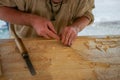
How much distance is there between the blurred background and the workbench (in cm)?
135

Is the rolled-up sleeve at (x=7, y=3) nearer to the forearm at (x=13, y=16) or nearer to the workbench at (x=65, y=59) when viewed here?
the forearm at (x=13, y=16)

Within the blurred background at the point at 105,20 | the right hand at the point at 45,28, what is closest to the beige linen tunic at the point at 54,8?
the right hand at the point at 45,28

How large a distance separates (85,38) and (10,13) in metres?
0.35

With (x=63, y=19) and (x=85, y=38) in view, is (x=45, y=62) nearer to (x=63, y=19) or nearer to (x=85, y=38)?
(x=85, y=38)

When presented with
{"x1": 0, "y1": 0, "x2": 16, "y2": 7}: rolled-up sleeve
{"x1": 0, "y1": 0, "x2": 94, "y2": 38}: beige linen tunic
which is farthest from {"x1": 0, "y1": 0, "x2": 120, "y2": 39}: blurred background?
{"x1": 0, "y1": 0, "x2": 16, "y2": 7}: rolled-up sleeve

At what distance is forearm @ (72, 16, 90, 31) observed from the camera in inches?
41.3

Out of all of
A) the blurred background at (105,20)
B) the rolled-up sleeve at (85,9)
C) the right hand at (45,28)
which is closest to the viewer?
the right hand at (45,28)

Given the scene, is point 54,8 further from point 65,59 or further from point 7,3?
point 65,59

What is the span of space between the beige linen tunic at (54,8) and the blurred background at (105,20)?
3.63 ft

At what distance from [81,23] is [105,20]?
154 centimetres

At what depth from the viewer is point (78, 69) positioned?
0.79m

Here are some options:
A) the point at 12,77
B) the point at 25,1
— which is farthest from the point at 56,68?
the point at 25,1

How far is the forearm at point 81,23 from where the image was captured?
1048mm

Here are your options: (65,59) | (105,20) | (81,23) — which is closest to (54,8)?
(81,23)
